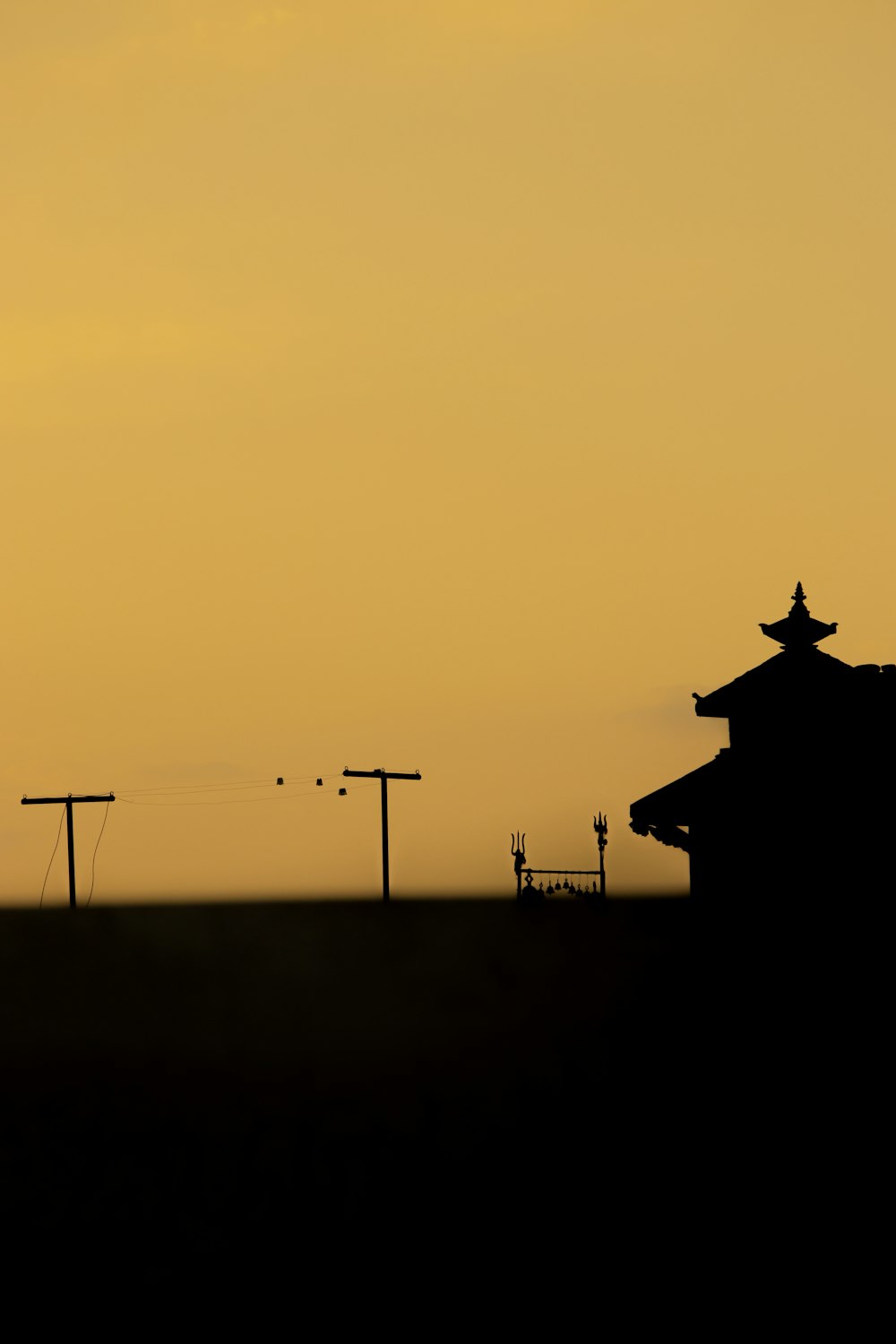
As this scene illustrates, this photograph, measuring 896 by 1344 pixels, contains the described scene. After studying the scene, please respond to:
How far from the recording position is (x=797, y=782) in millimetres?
18859

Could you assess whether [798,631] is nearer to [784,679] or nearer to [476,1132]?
[784,679]

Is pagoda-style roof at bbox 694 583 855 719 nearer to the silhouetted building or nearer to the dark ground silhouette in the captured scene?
the silhouetted building

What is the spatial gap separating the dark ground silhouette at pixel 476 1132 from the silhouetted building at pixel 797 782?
1.86 feet

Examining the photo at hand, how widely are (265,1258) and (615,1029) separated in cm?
1683

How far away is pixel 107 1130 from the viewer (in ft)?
79.9

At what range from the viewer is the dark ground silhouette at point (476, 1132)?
16.3 metres

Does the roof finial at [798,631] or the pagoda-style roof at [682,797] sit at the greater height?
the roof finial at [798,631]

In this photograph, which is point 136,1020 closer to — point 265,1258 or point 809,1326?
point 265,1258

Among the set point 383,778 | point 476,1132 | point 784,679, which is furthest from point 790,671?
point 383,778

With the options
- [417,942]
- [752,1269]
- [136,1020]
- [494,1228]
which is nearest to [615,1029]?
[136,1020]

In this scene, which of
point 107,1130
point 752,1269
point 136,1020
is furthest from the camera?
point 136,1020

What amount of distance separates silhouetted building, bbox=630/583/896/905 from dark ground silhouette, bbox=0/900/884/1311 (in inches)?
22.3

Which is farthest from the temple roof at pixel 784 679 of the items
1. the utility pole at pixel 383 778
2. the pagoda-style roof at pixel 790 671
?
the utility pole at pixel 383 778

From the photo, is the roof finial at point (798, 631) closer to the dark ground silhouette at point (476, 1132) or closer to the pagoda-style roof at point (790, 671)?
the pagoda-style roof at point (790, 671)
